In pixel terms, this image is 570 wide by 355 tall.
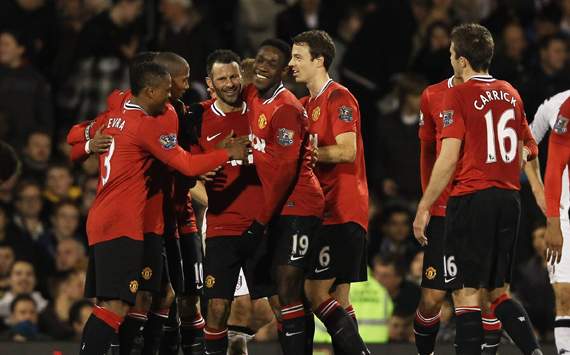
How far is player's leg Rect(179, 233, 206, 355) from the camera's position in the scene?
9.54m

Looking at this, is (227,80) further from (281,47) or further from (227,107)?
(281,47)

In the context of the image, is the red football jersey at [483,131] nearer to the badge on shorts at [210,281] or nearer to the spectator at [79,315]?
the badge on shorts at [210,281]

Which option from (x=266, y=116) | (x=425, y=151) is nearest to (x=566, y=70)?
(x=425, y=151)

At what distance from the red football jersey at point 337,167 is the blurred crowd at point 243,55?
3.27m

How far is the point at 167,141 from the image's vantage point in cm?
884

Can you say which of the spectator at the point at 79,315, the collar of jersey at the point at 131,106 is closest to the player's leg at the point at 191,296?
the collar of jersey at the point at 131,106

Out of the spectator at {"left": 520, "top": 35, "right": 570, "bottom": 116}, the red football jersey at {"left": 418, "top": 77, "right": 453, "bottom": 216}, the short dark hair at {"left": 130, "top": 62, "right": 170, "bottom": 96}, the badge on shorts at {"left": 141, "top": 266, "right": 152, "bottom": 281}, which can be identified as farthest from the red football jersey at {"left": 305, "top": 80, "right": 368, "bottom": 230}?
the spectator at {"left": 520, "top": 35, "right": 570, "bottom": 116}

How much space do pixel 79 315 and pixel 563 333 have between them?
4.50m

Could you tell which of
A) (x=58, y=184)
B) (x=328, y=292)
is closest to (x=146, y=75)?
(x=328, y=292)

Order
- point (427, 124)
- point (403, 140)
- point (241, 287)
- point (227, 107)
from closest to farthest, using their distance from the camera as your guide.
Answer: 1. point (227, 107)
2. point (427, 124)
3. point (241, 287)
4. point (403, 140)

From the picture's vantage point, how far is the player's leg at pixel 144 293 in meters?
9.08

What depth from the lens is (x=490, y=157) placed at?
8.77 meters

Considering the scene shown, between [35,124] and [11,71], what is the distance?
0.56m

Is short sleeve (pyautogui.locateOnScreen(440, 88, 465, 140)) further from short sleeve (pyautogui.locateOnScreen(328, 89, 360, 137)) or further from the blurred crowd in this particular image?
the blurred crowd
